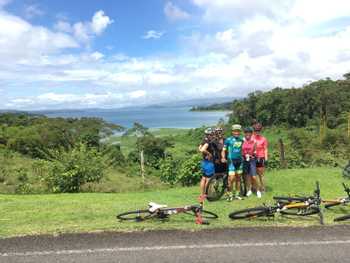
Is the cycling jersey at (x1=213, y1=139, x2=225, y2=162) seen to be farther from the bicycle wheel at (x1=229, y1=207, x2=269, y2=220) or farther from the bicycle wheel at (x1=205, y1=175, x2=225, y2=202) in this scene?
the bicycle wheel at (x1=229, y1=207, x2=269, y2=220)

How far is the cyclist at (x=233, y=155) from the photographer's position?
408 inches

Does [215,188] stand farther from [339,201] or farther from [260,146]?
[339,201]

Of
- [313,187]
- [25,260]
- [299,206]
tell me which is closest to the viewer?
[25,260]

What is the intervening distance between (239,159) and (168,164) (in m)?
8.03

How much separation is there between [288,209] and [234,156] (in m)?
2.47

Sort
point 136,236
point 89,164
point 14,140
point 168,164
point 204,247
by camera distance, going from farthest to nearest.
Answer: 1. point 14,140
2. point 168,164
3. point 89,164
4. point 136,236
5. point 204,247

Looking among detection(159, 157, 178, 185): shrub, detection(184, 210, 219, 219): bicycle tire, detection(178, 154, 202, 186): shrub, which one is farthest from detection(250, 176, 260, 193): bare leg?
detection(159, 157, 178, 185): shrub

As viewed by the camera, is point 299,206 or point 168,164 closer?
point 299,206

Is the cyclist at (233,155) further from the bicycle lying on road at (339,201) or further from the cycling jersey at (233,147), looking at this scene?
the bicycle lying on road at (339,201)

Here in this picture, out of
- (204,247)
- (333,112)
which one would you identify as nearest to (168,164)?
(204,247)

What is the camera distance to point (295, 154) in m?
19.4

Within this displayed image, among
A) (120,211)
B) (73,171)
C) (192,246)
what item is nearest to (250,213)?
(192,246)

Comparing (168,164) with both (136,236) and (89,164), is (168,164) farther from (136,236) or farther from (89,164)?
(136,236)

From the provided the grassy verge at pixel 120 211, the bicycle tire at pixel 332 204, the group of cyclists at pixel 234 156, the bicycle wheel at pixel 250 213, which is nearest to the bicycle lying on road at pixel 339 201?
the bicycle tire at pixel 332 204
